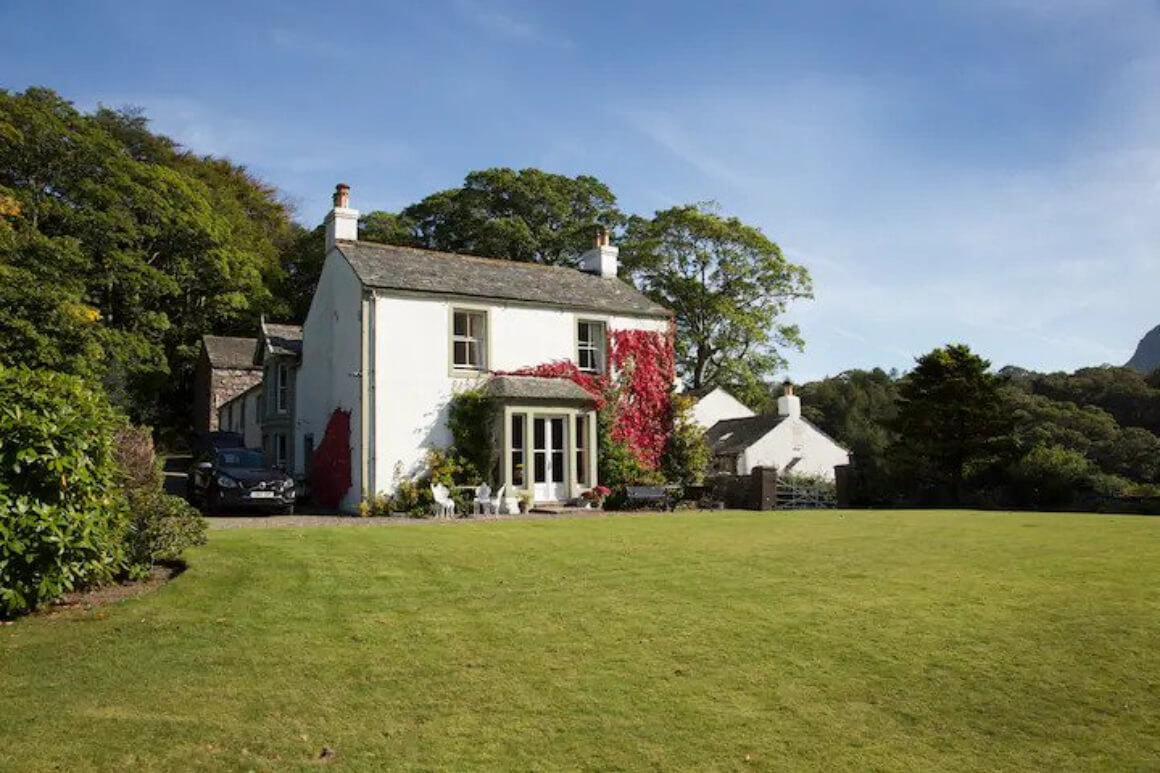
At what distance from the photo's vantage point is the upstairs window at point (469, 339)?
23.0 m

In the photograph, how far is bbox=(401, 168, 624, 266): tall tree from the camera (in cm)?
4966

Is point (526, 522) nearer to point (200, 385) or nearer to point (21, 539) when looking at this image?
point (21, 539)

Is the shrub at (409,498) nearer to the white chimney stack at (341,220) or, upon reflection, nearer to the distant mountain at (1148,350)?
the white chimney stack at (341,220)

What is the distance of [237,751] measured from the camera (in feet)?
15.9

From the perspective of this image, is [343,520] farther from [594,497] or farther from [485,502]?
[594,497]

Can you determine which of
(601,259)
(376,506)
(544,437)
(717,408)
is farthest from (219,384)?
(717,408)

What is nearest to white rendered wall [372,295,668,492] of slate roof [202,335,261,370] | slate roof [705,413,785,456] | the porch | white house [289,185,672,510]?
white house [289,185,672,510]

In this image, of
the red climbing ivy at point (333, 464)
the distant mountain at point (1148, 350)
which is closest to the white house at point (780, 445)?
the red climbing ivy at point (333, 464)

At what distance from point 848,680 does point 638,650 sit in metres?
1.68

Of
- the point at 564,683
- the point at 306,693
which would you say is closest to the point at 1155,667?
the point at 564,683

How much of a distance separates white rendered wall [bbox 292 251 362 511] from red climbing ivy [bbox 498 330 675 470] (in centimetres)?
585

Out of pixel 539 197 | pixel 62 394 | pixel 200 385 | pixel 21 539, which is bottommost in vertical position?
pixel 21 539

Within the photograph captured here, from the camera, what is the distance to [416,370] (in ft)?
72.3

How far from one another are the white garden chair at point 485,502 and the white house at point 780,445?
65.0 ft
